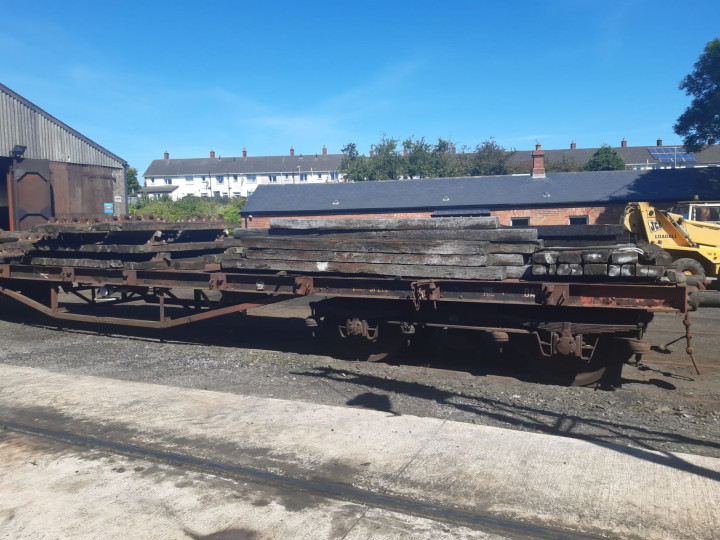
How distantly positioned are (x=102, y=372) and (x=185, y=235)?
3.54m

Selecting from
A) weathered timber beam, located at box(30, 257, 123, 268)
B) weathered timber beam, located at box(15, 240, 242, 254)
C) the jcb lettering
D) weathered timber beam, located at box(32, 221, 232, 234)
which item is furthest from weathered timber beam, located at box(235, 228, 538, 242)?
the jcb lettering

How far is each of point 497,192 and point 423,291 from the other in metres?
24.8

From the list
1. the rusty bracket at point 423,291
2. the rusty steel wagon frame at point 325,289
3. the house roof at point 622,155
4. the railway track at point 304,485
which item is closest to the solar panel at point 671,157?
the house roof at point 622,155

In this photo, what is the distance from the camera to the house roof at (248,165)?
313 feet

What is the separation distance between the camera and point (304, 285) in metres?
7.87

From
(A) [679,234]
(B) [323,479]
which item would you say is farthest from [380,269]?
(A) [679,234]

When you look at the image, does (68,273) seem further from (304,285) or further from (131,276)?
(304,285)

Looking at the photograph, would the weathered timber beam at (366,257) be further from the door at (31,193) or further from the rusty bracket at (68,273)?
the door at (31,193)

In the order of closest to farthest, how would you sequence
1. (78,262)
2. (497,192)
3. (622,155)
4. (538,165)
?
1. (78,262)
2. (497,192)
3. (538,165)
4. (622,155)

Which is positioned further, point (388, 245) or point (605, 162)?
point (605, 162)

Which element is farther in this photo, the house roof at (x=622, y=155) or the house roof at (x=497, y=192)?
the house roof at (x=622, y=155)

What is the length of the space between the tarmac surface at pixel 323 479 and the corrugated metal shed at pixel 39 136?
1574 centimetres

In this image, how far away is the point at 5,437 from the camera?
552cm

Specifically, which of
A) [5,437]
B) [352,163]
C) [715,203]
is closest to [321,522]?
[5,437]
